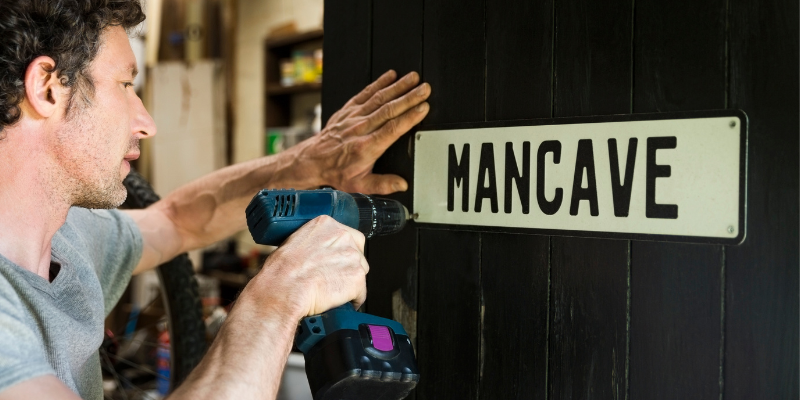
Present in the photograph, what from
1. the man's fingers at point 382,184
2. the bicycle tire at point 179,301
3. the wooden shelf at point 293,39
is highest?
the wooden shelf at point 293,39

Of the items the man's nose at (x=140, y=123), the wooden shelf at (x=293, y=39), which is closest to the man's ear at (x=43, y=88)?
the man's nose at (x=140, y=123)

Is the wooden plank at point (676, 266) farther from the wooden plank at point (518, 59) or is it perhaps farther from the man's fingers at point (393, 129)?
the man's fingers at point (393, 129)

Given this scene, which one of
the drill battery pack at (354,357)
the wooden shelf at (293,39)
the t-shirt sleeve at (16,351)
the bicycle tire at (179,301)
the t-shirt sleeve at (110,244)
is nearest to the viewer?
the t-shirt sleeve at (16,351)

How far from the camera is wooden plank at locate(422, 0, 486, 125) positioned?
96cm

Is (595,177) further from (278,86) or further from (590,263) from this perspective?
(278,86)

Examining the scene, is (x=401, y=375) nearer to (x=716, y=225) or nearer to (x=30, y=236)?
(x=716, y=225)

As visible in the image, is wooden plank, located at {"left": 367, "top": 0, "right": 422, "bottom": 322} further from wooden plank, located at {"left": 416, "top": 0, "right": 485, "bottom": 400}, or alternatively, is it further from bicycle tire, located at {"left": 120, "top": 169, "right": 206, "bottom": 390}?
bicycle tire, located at {"left": 120, "top": 169, "right": 206, "bottom": 390}

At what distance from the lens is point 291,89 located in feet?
11.9

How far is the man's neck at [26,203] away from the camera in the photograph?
0.85 m

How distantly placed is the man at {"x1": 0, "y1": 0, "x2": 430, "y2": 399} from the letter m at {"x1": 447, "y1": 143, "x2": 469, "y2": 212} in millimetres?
88

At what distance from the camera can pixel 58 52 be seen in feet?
2.87

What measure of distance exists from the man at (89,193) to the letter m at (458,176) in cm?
9

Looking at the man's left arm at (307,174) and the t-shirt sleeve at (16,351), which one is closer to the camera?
the t-shirt sleeve at (16,351)

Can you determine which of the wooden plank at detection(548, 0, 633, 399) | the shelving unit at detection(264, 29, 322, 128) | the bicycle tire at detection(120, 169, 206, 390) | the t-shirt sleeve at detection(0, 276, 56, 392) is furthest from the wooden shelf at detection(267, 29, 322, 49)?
the t-shirt sleeve at detection(0, 276, 56, 392)
